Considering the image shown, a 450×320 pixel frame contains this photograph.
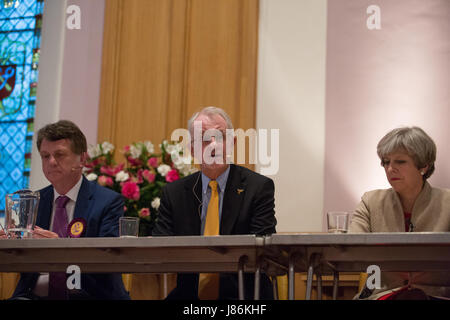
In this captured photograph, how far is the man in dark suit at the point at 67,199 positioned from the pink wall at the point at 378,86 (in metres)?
1.92

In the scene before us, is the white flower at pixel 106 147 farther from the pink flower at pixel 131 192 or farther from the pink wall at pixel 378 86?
the pink wall at pixel 378 86

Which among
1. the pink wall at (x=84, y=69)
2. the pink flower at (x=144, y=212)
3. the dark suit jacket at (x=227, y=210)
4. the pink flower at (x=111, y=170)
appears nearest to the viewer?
the dark suit jacket at (x=227, y=210)

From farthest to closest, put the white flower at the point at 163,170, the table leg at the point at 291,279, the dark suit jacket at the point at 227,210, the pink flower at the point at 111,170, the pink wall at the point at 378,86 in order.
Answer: the pink wall at the point at 378,86 → the pink flower at the point at 111,170 → the white flower at the point at 163,170 → the dark suit jacket at the point at 227,210 → the table leg at the point at 291,279

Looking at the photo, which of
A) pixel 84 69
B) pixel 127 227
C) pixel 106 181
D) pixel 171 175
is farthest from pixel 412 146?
pixel 84 69

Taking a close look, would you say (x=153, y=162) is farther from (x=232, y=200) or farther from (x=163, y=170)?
(x=232, y=200)

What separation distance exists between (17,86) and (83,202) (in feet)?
8.66

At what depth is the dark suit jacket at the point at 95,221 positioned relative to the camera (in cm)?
302

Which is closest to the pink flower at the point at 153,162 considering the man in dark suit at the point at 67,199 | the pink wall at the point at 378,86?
the man in dark suit at the point at 67,199

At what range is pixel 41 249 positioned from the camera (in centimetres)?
262

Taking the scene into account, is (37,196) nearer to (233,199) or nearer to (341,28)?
(233,199)

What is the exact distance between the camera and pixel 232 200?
3238mm

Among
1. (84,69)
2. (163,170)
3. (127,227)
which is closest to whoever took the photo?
(127,227)

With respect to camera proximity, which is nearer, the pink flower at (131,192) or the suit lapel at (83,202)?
the suit lapel at (83,202)
